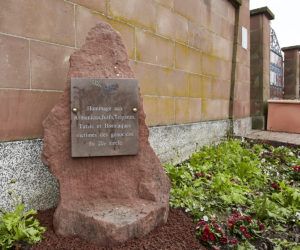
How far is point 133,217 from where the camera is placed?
174cm

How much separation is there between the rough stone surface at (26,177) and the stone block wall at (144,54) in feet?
0.34

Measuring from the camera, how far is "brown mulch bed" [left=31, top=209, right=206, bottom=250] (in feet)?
5.43

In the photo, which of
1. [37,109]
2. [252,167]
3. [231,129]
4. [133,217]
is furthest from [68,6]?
[231,129]

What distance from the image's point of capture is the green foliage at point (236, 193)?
6.75 feet

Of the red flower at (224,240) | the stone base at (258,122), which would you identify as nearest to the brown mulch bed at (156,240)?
the red flower at (224,240)

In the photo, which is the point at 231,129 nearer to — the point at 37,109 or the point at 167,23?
the point at 167,23

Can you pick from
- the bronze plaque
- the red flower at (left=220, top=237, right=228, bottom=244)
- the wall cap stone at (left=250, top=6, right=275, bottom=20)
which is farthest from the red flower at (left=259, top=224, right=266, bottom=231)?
the wall cap stone at (left=250, top=6, right=275, bottom=20)

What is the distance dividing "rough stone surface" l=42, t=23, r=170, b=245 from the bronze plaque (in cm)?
6

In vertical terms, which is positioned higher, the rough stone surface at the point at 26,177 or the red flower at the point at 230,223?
the rough stone surface at the point at 26,177

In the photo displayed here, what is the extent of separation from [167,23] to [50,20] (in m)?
1.78

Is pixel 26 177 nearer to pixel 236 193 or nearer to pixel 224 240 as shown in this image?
pixel 224 240

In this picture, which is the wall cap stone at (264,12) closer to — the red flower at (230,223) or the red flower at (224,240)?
the red flower at (230,223)

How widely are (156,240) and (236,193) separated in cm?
104

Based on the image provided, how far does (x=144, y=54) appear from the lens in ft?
10.2
